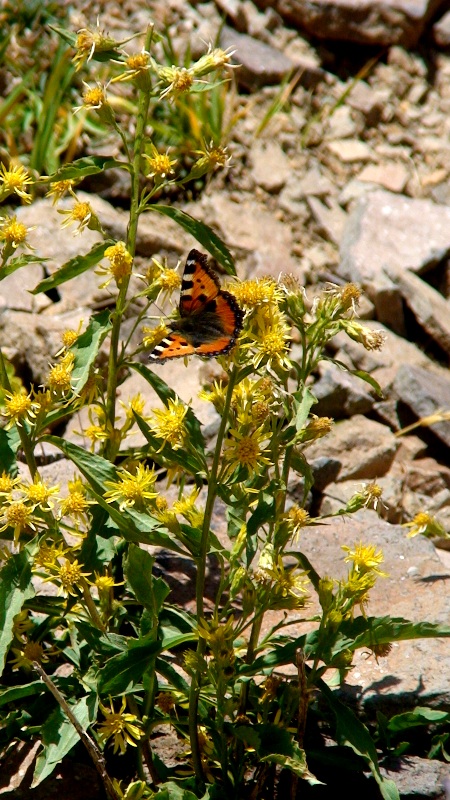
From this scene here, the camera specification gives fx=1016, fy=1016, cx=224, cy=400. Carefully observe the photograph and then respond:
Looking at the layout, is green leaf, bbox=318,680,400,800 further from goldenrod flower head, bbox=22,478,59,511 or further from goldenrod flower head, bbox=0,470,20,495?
goldenrod flower head, bbox=0,470,20,495

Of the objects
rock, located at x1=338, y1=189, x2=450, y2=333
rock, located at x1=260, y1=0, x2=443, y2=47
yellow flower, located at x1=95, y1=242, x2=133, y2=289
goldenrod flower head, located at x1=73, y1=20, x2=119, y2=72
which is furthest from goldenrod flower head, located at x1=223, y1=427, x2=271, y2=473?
rock, located at x1=260, y1=0, x2=443, y2=47

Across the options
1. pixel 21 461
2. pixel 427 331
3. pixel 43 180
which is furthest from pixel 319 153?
pixel 43 180

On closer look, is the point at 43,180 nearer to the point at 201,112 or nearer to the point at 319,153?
the point at 201,112

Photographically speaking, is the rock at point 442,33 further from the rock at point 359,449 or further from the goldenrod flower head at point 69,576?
the goldenrod flower head at point 69,576

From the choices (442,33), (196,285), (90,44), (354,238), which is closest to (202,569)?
(196,285)

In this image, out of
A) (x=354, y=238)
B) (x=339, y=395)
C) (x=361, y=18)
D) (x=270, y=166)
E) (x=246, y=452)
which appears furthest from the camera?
(x=361, y=18)

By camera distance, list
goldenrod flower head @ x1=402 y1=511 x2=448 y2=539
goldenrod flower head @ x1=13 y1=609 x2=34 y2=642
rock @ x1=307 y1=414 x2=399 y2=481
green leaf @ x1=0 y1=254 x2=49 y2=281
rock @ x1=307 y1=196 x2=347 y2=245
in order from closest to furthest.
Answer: green leaf @ x1=0 y1=254 x2=49 y2=281 → goldenrod flower head @ x1=13 y1=609 x2=34 y2=642 → goldenrod flower head @ x1=402 y1=511 x2=448 y2=539 → rock @ x1=307 y1=414 x2=399 y2=481 → rock @ x1=307 y1=196 x2=347 y2=245

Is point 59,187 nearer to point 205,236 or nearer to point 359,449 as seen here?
point 205,236
